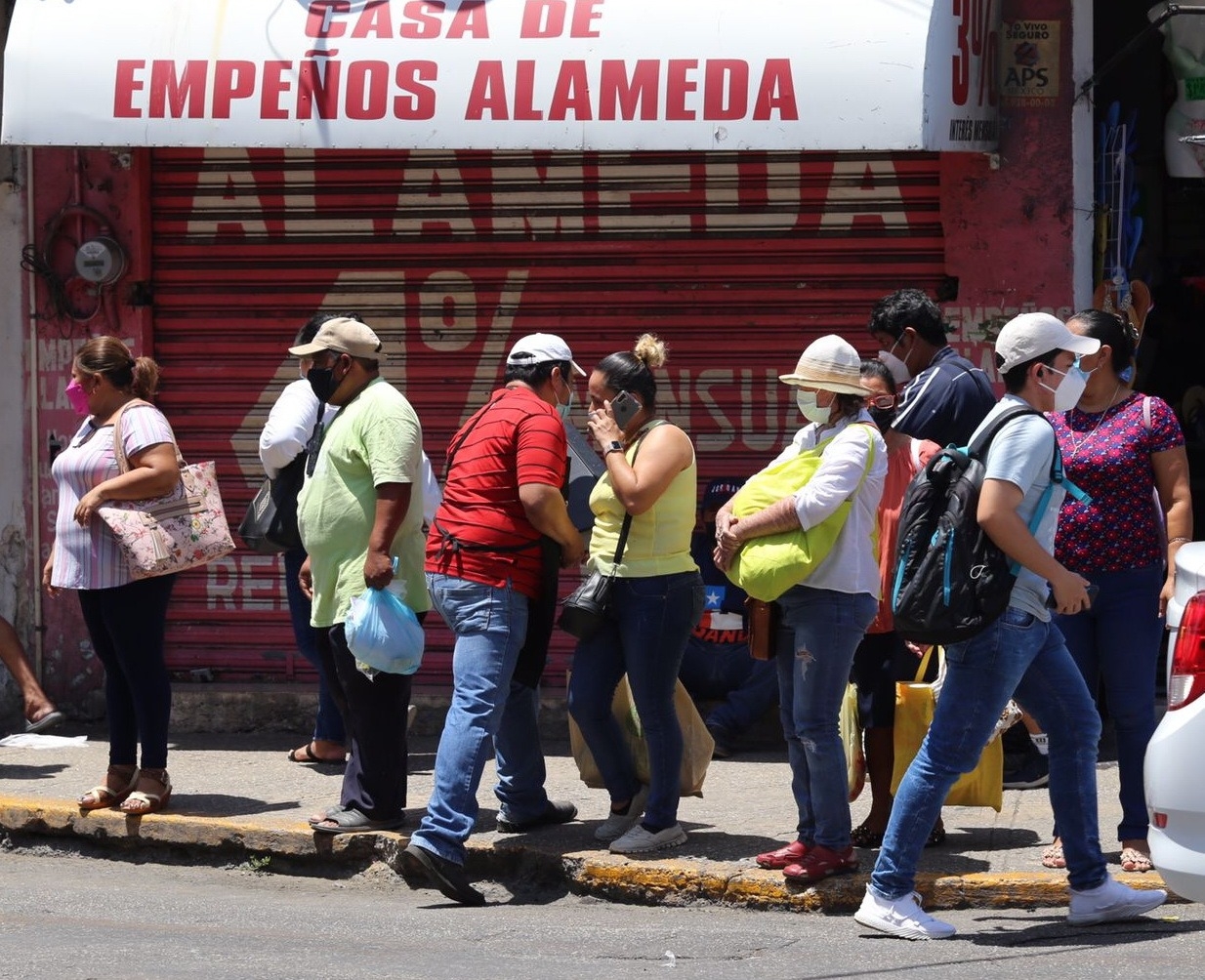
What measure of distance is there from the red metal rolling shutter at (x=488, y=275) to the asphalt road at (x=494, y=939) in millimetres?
2855

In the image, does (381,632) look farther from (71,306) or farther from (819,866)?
(71,306)

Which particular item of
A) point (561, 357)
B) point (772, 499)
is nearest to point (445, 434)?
point (561, 357)

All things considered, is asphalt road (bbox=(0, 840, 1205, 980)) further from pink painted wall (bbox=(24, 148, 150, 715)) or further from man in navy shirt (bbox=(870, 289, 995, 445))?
pink painted wall (bbox=(24, 148, 150, 715))

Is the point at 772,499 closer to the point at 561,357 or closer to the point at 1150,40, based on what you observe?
the point at 561,357

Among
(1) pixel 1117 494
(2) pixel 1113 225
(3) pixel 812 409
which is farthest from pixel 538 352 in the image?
(2) pixel 1113 225

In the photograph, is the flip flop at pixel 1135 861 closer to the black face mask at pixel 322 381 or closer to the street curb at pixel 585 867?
the street curb at pixel 585 867

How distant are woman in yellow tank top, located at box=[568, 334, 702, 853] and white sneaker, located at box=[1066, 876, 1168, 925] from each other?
147 cm

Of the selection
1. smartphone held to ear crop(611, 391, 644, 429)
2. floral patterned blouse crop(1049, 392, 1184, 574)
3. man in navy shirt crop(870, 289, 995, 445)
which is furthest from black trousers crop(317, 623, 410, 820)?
floral patterned blouse crop(1049, 392, 1184, 574)

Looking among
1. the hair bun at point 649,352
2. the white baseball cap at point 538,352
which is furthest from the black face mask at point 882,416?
the white baseball cap at point 538,352

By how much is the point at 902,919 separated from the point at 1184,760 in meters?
1.15

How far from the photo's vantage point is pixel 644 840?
21.5ft

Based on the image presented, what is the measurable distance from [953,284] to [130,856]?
4.45 m

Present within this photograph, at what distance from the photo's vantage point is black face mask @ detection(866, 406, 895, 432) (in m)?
6.50

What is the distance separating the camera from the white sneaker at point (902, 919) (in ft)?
18.7
